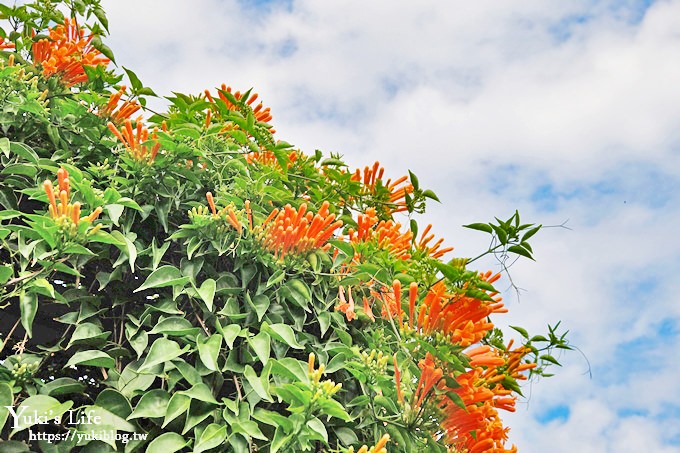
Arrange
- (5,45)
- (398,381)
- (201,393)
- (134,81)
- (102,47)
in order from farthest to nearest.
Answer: (102,47) < (5,45) < (134,81) < (398,381) < (201,393)

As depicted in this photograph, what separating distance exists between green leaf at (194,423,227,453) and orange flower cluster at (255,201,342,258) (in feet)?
1.90

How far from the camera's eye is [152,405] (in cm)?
179

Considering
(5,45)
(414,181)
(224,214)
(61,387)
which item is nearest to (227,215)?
(224,214)

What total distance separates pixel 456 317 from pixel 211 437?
0.77 m

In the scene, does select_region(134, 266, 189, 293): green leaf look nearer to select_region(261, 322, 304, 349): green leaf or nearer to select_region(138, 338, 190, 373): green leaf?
select_region(138, 338, 190, 373): green leaf

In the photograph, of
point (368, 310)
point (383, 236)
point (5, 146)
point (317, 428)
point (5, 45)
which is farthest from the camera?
point (5, 45)

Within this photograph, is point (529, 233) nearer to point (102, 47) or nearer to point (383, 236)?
point (383, 236)

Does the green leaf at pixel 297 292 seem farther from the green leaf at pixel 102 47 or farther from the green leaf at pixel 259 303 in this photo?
the green leaf at pixel 102 47

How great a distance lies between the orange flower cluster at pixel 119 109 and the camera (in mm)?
2482

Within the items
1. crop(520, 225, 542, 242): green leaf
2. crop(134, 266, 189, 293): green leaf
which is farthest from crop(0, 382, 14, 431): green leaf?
crop(520, 225, 542, 242): green leaf

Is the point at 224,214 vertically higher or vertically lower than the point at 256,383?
higher

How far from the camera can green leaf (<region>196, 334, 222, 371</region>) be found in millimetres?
1800

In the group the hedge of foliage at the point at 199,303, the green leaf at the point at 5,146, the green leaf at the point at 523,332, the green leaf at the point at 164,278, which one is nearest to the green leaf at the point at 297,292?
the hedge of foliage at the point at 199,303

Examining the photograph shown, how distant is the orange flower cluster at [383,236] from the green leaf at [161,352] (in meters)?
0.78
